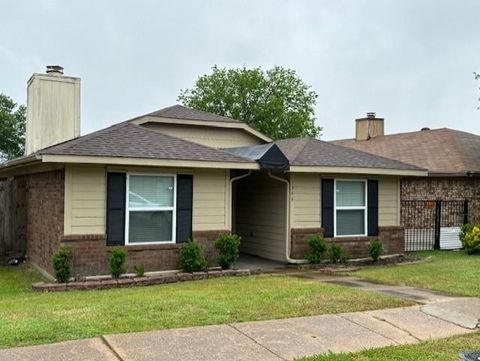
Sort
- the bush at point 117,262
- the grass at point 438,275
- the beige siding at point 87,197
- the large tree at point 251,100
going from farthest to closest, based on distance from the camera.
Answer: the large tree at point 251,100
the bush at point 117,262
the beige siding at point 87,197
the grass at point 438,275

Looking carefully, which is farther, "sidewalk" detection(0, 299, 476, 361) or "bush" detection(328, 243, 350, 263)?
"bush" detection(328, 243, 350, 263)

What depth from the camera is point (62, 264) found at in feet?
31.8

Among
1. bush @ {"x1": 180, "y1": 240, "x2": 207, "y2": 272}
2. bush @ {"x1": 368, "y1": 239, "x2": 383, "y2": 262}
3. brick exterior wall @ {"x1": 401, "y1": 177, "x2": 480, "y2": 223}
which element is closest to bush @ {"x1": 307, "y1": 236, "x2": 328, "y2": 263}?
bush @ {"x1": 368, "y1": 239, "x2": 383, "y2": 262}

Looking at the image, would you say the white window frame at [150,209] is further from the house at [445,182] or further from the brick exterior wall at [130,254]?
the house at [445,182]

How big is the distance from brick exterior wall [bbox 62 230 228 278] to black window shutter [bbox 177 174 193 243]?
198 millimetres

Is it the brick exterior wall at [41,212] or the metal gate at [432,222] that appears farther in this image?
the metal gate at [432,222]

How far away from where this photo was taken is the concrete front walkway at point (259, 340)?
5.08 meters

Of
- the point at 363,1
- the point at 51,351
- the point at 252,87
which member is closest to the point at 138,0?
the point at 363,1

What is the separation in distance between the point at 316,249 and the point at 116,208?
16.0 ft

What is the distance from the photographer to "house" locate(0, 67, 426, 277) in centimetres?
1021

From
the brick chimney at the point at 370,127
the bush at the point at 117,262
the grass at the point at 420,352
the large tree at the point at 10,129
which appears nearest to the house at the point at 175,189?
the bush at the point at 117,262

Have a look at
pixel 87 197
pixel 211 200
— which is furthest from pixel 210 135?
pixel 87 197

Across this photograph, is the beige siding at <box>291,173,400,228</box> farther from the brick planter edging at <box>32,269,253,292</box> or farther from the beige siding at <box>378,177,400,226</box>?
the brick planter edging at <box>32,269,253,292</box>

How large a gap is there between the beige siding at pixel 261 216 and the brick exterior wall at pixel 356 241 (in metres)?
0.40
